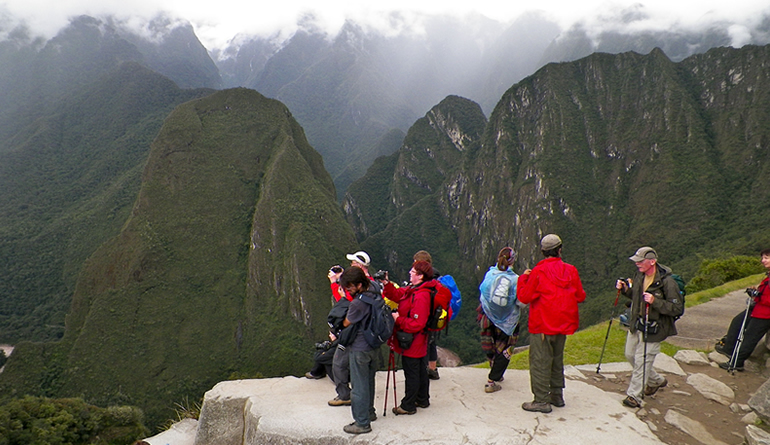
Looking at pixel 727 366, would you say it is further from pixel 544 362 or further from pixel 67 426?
pixel 67 426

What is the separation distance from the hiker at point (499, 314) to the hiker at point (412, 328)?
3.56 feet

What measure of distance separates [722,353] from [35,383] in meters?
61.1

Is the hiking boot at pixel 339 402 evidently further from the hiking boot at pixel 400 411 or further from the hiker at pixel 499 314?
the hiker at pixel 499 314

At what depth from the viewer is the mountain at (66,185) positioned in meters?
64.9

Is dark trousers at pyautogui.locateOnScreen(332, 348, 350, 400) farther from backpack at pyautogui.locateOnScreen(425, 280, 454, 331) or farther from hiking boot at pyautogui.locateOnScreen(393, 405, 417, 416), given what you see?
backpack at pyautogui.locateOnScreen(425, 280, 454, 331)

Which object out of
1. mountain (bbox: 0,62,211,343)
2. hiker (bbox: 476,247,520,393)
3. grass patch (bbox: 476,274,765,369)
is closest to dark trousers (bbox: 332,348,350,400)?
hiker (bbox: 476,247,520,393)

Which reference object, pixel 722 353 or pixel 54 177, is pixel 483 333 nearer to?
pixel 722 353

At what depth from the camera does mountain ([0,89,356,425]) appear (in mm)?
46188

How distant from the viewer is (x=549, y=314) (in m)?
4.71

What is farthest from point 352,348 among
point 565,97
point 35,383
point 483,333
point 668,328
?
point 565,97

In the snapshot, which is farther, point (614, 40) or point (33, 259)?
point (614, 40)

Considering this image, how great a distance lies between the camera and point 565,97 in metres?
87.2

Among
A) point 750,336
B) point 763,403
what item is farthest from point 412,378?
point 750,336

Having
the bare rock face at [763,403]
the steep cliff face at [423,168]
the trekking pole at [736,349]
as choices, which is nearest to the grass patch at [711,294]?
the trekking pole at [736,349]
